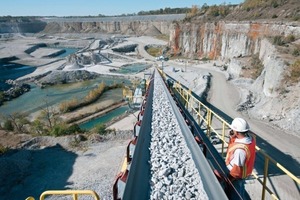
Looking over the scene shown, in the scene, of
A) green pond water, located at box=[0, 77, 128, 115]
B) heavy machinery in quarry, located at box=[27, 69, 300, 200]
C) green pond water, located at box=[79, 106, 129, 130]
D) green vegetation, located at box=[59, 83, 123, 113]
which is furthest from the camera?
green pond water, located at box=[0, 77, 128, 115]

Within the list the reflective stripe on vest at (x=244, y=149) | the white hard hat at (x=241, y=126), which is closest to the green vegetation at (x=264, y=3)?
the white hard hat at (x=241, y=126)

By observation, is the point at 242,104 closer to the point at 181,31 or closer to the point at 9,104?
the point at 9,104

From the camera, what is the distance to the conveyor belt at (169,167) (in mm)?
5727

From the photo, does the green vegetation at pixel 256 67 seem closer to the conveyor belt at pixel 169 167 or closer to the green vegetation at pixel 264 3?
the green vegetation at pixel 264 3

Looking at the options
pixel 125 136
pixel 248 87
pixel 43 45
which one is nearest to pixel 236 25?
pixel 248 87

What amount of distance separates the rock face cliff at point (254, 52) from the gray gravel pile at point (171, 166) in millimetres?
9229

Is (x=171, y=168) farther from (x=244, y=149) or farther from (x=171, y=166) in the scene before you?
(x=244, y=149)

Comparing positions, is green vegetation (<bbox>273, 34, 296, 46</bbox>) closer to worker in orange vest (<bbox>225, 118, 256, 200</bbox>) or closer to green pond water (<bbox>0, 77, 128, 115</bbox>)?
green pond water (<bbox>0, 77, 128, 115</bbox>)

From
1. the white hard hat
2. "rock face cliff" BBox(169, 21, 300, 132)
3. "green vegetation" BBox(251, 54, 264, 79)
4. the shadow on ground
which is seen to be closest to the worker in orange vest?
the white hard hat

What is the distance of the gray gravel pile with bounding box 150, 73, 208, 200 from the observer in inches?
228

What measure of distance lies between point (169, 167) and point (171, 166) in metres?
0.09

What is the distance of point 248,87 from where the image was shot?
26141 millimetres

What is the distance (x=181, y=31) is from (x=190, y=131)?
2271 inches

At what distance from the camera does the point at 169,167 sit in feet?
22.0
